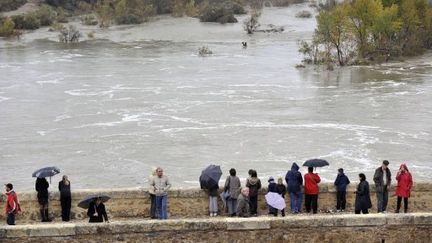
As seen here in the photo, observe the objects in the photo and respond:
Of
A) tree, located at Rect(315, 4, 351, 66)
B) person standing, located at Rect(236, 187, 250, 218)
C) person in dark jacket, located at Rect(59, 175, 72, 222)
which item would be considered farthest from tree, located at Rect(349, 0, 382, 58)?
person in dark jacket, located at Rect(59, 175, 72, 222)

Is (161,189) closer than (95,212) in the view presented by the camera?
No

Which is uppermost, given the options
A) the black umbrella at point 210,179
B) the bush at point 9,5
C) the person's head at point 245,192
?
the bush at point 9,5

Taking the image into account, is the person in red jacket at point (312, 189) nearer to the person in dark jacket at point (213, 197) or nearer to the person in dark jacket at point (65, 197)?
the person in dark jacket at point (213, 197)

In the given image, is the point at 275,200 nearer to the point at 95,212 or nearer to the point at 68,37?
the point at 95,212

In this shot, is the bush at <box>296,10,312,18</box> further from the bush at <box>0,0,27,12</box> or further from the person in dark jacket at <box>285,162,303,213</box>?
the person in dark jacket at <box>285,162,303,213</box>

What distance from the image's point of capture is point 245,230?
12.2 m

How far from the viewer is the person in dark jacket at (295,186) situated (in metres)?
14.2

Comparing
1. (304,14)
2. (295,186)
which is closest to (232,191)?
(295,186)

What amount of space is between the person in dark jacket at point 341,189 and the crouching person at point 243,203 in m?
1.90

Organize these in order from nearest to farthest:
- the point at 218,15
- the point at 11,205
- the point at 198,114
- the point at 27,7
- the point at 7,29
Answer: the point at 11,205 → the point at 198,114 → the point at 7,29 → the point at 218,15 → the point at 27,7

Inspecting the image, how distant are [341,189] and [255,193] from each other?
178 centimetres

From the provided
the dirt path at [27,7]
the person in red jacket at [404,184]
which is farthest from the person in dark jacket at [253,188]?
the dirt path at [27,7]

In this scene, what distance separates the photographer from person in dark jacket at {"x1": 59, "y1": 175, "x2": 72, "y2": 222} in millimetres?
14033

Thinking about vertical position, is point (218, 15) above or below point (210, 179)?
above
